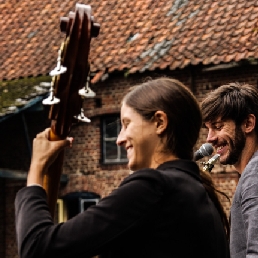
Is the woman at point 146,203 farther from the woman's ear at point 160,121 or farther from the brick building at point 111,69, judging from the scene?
the brick building at point 111,69

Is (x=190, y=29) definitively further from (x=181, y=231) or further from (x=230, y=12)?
(x=181, y=231)

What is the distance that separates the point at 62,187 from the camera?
17.5 metres

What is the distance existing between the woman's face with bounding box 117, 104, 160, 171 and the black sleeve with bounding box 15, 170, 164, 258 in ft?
0.48

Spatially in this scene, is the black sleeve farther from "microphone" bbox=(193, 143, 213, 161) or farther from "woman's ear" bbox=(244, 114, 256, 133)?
"microphone" bbox=(193, 143, 213, 161)


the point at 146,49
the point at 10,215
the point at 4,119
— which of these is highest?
the point at 146,49

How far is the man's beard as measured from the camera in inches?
141

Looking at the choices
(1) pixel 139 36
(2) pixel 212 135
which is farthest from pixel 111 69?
(2) pixel 212 135

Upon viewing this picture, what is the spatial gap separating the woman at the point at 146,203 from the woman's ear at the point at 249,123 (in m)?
1.31

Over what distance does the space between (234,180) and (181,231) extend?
44.5ft

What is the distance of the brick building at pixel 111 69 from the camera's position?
15602 mm

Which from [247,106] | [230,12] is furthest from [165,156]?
[230,12]

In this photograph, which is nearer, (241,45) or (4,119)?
(241,45)

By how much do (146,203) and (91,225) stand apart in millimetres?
150

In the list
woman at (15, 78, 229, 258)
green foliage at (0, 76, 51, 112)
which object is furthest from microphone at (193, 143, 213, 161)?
green foliage at (0, 76, 51, 112)
